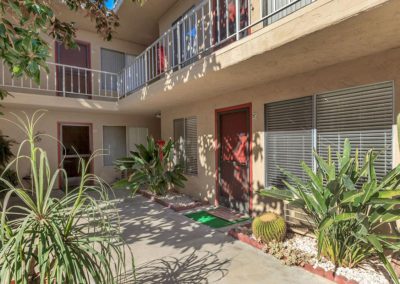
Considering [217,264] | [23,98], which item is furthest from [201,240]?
[23,98]

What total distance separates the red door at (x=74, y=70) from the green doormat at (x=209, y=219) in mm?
6184

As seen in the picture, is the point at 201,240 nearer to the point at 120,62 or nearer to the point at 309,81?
the point at 309,81

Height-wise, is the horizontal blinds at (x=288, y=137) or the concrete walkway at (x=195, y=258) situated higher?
the horizontal blinds at (x=288, y=137)

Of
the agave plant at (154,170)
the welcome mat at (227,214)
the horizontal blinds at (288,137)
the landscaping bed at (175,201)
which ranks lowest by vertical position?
the welcome mat at (227,214)

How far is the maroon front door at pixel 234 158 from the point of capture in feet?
17.9

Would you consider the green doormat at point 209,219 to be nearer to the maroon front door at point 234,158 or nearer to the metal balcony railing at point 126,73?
the maroon front door at point 234,158

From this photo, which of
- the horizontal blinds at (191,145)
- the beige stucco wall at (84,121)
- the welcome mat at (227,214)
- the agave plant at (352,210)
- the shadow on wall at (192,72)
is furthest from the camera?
the beige stucco wall at (84,121)

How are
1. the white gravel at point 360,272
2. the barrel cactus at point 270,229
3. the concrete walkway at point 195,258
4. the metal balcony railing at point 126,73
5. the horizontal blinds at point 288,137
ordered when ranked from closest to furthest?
1. the white gravel at point 360,272
2. the concrete walkway at point 195,258
3. the barrel cactus at point 270,229
4. the horizontal blinds at point 288,137
5. the metal balcony railing at point 126,73

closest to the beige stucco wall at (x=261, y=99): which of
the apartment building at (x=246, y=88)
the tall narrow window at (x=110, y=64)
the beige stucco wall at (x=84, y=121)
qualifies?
the apartment building at (x=246, y=88)

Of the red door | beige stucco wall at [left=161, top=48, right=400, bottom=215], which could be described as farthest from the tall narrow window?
beige stucco wall at [left=161, top=48, right=400, bottom=215]

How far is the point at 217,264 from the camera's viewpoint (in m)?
3.38

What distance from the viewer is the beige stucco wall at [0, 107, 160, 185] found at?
7.75 metres

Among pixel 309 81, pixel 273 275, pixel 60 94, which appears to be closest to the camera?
pixel 273 275

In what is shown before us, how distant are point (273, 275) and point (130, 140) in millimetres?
8123
